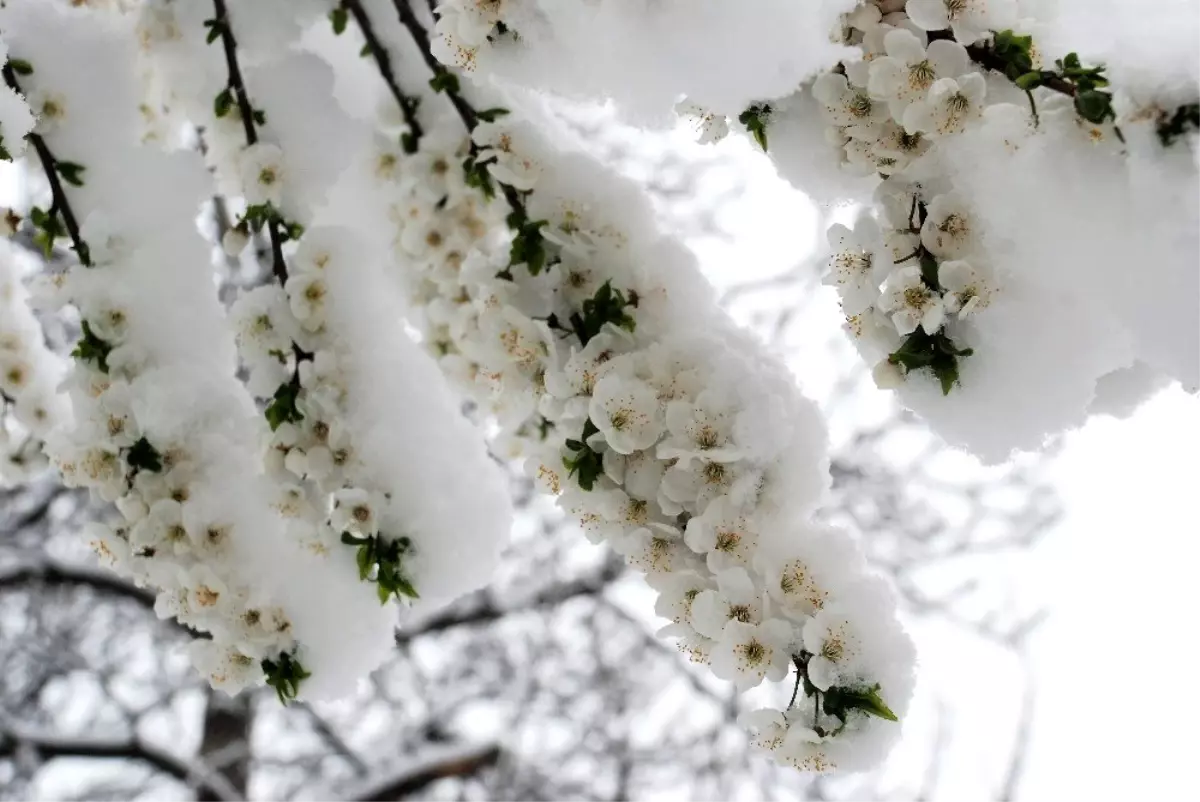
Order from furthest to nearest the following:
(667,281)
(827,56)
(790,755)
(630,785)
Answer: (630,785) → (667,281) → (790,755) → (827,56)

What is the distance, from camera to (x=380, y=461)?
3.64ft

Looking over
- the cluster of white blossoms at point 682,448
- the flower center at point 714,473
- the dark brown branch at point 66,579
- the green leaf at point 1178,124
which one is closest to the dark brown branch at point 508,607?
the dark brown branch at point 66,579

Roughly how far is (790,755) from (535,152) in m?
0.75

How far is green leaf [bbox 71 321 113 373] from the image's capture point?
114 cm

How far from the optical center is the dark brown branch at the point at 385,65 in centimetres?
135

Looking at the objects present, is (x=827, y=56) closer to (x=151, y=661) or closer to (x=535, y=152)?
(x=535, y=152)

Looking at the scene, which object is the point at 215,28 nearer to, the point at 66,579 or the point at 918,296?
the point at 918,296

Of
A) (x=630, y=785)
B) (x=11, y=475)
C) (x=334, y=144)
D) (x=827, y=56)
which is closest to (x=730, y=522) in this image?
(x=827, y=56)

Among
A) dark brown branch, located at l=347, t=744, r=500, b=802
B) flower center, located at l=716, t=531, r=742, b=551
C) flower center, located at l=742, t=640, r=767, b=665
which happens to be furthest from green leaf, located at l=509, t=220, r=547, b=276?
dark brown branch, located at l=347, t=744, r=500, b=802

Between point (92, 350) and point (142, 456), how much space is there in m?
0.16

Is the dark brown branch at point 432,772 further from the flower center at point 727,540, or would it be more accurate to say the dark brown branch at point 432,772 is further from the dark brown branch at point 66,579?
the flower center at point 727,540

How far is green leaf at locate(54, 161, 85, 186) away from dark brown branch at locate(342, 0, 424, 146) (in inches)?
17.4

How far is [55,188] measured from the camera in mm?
1159

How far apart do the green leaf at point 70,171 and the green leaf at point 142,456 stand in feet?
1.32
